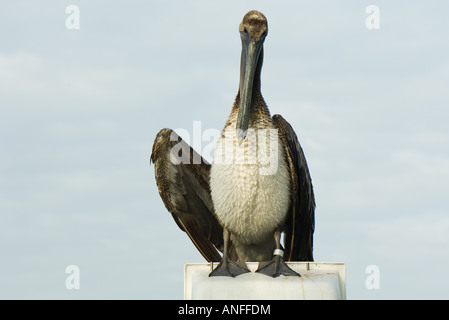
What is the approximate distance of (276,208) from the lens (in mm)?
10602

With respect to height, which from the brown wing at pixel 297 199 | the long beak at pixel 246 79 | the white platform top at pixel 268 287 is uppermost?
the long beak at pixel 246 79

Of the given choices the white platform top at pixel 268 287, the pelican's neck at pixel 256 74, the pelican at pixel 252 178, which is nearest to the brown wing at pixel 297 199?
the pelican at pixel 252 178

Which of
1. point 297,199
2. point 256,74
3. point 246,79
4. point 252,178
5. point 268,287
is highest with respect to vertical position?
point 256,74

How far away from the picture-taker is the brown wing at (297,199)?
10.8 metres

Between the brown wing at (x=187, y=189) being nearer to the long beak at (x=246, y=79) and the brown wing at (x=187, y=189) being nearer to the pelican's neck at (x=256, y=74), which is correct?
the long beak at (x=246, y=79)

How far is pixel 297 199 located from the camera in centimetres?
1087

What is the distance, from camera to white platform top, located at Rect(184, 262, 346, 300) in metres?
9.24

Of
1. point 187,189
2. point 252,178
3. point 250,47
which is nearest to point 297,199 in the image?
point 252,178

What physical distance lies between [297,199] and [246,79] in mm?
1869

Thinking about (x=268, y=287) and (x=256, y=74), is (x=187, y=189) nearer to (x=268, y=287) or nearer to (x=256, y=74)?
(x=256, y=74)
